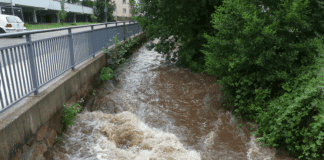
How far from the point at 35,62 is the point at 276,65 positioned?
4855mm

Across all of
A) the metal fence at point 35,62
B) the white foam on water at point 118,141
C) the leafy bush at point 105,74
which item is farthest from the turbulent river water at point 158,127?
the metal fence at point 35,62

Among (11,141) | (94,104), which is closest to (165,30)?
(94,104)

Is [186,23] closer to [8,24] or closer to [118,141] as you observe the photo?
[118,141]

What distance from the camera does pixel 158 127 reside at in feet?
17.8

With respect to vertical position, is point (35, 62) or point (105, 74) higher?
point (35, 62)

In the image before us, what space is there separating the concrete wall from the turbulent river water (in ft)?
1.43

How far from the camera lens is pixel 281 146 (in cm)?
426

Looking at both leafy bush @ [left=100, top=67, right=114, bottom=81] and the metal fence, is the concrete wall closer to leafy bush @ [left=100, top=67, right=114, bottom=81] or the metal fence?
the metal fence

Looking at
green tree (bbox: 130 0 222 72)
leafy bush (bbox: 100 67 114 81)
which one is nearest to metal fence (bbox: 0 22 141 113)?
leafy bush (bbox: 100 67 114 81)

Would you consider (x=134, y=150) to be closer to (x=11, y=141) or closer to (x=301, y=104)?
(x=11, y=141)

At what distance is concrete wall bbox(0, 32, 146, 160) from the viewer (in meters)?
3.00

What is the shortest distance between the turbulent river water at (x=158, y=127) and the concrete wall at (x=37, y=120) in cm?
44

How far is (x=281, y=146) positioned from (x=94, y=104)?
4.79 metres

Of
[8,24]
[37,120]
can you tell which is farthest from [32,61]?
[8,24]
